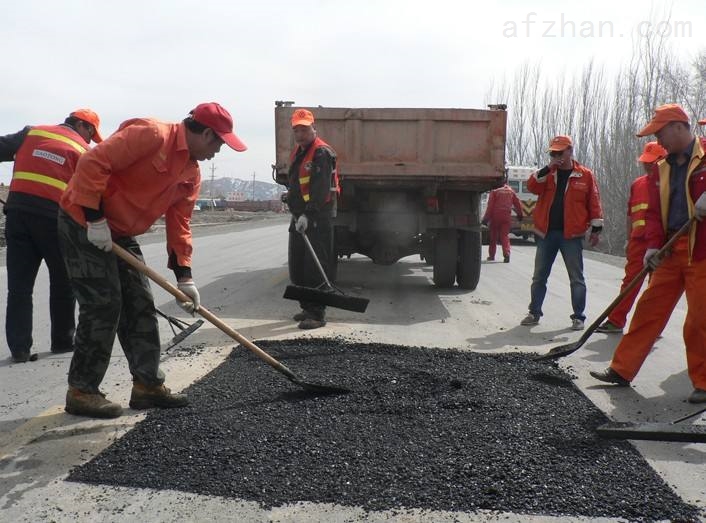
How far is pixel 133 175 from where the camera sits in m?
3.37

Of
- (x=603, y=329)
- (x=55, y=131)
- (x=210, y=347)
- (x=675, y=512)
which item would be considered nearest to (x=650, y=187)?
(x=603, y=329)

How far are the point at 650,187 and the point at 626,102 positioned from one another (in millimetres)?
25724

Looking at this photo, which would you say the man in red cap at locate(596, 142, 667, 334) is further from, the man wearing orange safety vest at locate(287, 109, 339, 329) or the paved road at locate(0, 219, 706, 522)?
the man wearing orange safety vest at locate(287, 109, 339, 329)

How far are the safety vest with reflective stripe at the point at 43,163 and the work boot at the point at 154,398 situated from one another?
1851 millimetres

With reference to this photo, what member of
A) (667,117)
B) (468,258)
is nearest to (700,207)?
(667,117)

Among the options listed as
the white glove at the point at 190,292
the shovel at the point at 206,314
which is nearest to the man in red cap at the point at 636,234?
the shovel at the point at 206,314

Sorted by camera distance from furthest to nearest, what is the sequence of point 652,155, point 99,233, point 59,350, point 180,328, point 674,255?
point 652,155, point 59,350, point 674,255, point 180,328, point 99,233

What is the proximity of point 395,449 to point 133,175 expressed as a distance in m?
1.98

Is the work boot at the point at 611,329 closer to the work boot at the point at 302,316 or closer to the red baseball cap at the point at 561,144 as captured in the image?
the red baseball cap at the point at 561,144

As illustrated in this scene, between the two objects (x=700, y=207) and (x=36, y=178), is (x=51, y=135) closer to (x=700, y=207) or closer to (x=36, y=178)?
(x=36, y=178)

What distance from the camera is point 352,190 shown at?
7.91 m

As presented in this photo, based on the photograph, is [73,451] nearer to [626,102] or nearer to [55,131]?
[55,131]

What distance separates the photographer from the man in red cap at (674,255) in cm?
409

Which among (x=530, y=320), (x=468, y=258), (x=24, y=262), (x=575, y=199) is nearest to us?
(x=24, y=262)
